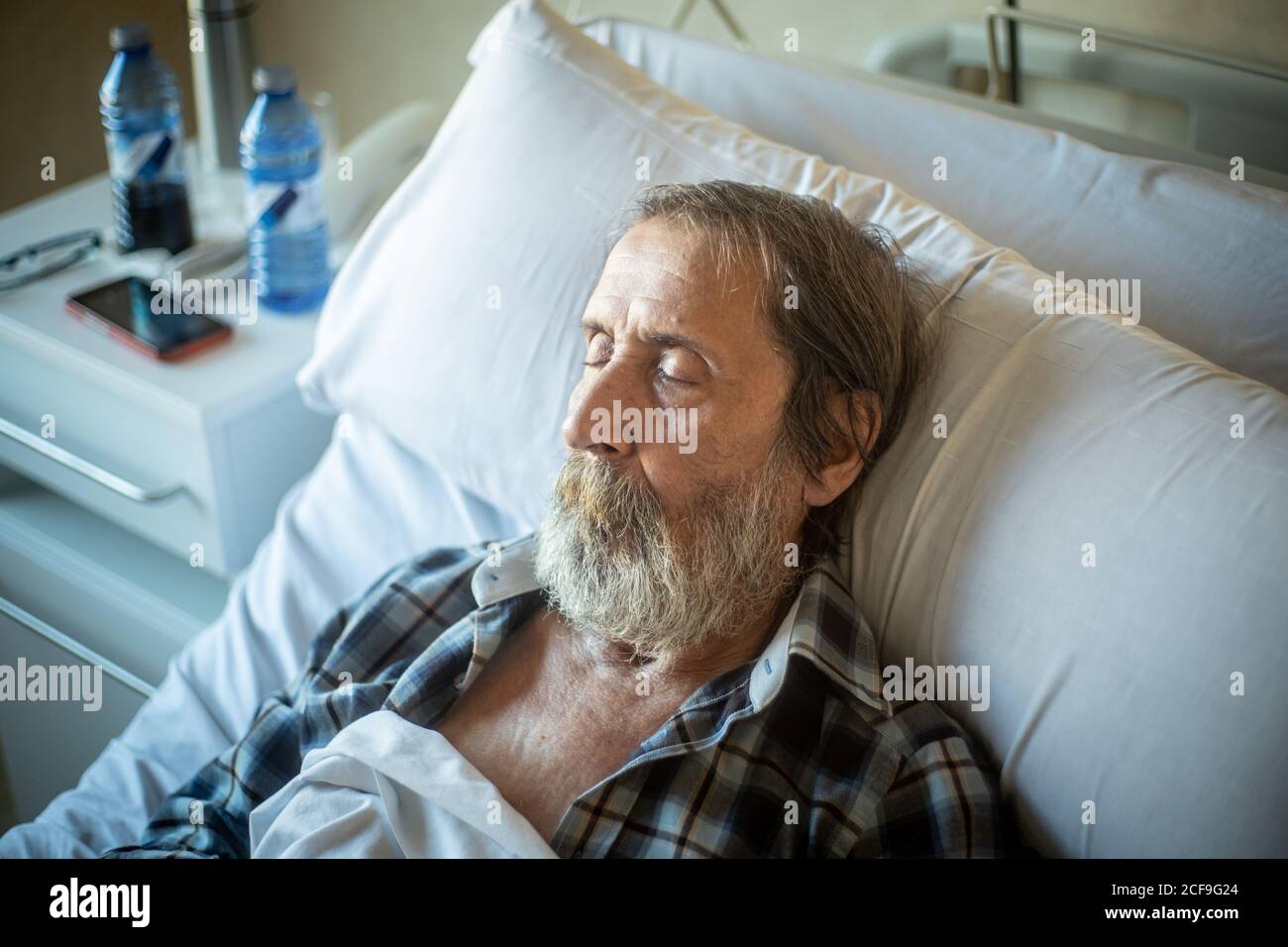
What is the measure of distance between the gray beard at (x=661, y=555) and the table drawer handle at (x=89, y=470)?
67cm

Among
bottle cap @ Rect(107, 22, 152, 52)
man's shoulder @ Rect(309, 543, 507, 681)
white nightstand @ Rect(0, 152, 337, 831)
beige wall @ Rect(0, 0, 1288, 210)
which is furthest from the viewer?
beige wall @ Rect(0, 0, 1288, 210)

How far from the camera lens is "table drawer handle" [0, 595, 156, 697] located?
1.49 metres

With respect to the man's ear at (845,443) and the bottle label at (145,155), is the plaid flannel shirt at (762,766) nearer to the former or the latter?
the man's ear at (845,443)

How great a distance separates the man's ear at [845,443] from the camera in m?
1.06

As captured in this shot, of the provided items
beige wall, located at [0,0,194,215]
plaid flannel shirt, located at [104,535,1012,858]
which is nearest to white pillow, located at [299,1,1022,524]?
plaid flannel shirt, located at [104,535,1012,858]

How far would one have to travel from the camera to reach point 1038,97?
5.28 ft

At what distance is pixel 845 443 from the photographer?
1069mm

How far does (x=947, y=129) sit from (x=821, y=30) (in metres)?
0.57

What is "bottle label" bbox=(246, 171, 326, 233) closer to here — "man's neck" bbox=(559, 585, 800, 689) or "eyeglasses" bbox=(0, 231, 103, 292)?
"eyeglasses" bbox=(0, 231, 103, 292)

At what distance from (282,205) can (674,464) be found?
0.81 metres

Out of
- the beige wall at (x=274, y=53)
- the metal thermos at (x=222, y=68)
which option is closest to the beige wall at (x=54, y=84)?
the beige wall at (x=274, y=53)

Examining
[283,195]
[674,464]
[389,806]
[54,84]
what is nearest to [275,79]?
[283,195]

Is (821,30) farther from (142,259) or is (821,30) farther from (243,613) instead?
→ (243,613)
